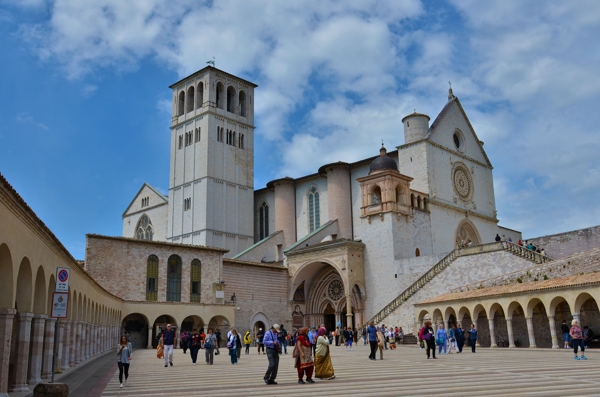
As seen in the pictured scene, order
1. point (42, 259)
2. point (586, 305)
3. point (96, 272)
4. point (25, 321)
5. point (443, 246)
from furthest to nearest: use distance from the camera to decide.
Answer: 1. point (443, 246)
2. point (96, 272)
3. point (586, 305)
4. point (42, 259)
5. point (25, 321)

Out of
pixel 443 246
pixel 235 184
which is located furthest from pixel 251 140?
pixel 443 246

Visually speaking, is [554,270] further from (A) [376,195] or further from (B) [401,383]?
(B) [401,383]

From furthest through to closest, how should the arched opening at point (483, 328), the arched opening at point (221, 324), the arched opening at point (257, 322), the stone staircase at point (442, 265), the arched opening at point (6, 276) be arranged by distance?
the arched opening at point (257, 322) < the arched opening at point (221, 324) < the stone staircase at point (442, 265) < the arched opening at point (483, 328) < the arched opening at point (6, 276)

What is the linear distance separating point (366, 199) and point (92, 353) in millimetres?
23037

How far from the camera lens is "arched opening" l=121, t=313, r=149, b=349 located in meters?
37.5

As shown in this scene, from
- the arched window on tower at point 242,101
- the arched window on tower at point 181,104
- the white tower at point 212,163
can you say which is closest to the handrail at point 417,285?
the white tower at point 212,163

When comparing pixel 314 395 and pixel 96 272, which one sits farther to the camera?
pixel 96 272

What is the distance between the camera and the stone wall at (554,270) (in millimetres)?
26438

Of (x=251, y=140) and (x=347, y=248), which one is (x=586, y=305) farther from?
(x=251, y=140)

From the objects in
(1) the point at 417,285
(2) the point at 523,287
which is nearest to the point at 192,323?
(1) the point at 417,285

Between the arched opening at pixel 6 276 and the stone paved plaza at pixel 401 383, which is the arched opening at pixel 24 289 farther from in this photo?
the stone paved plaza at pixel 401 383

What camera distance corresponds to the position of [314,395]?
1034cm

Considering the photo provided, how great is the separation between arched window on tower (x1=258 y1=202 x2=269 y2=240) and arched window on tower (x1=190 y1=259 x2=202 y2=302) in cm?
1682

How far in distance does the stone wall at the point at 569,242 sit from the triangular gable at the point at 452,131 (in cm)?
1131
